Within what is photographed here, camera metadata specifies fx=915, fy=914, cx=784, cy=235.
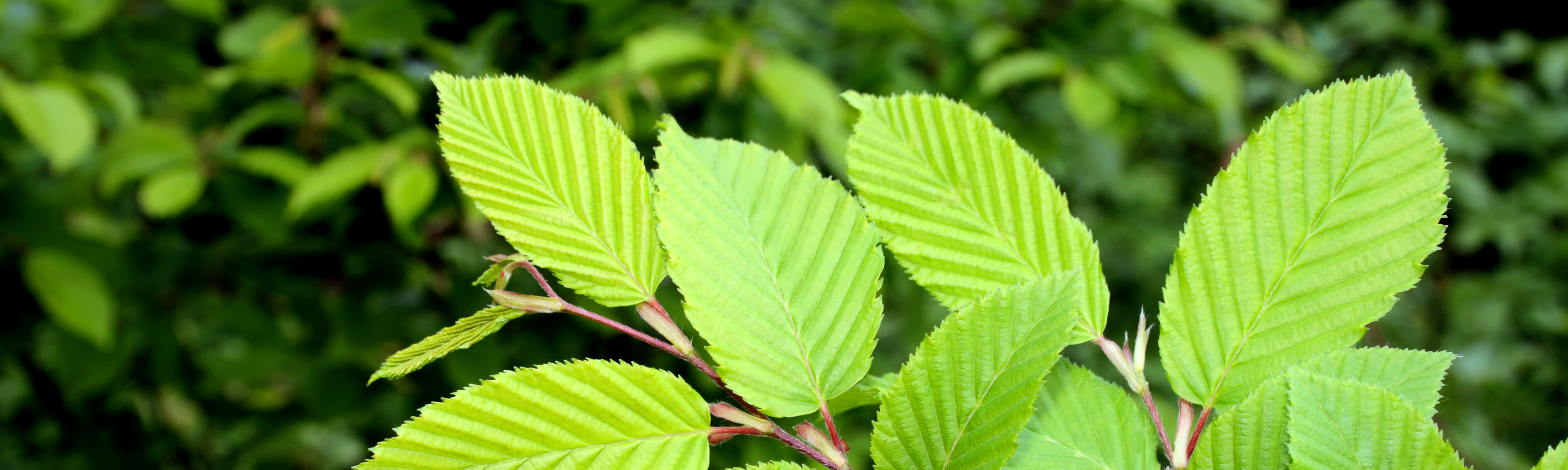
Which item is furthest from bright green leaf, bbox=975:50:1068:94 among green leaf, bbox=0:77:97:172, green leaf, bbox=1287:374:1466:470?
green leaf, bbox=0:77:97:172

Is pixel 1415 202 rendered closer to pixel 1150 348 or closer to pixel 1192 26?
pixel 1150 348

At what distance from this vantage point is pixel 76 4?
118cm

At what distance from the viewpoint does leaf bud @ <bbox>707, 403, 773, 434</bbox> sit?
11.5 inches

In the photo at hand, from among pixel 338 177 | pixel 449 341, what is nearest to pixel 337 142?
pixel 338 177

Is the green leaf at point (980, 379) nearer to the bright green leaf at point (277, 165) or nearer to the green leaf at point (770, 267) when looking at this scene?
the green leaf at point (770, 267)

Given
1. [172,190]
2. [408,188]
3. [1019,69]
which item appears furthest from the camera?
[1019,69]

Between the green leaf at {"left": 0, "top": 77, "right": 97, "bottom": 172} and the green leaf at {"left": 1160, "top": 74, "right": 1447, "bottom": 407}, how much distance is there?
46.0 inches

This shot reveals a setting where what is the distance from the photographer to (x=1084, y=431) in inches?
12.5

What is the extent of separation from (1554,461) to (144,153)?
1402 mm

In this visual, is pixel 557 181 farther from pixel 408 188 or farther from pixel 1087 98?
pixel 1087 98

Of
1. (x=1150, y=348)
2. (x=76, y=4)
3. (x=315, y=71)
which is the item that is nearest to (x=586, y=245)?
(x=1150, y=348)

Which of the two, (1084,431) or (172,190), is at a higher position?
(172,190)

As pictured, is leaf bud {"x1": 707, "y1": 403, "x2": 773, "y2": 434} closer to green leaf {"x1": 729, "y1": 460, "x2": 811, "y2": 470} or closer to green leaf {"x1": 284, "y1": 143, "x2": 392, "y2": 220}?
green leaf {"x1": 729, "y1": 460, "x2": 811, "y2": 470}

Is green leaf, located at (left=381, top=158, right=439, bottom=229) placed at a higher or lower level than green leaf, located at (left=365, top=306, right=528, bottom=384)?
higher
